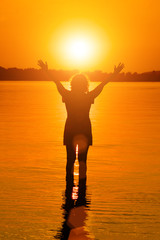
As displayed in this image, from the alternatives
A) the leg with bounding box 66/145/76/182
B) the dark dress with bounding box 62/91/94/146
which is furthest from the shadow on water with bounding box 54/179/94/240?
the dark dress with bounding box 62/91/94/146

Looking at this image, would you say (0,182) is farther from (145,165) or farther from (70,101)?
(145,165)

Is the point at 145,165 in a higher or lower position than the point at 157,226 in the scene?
higher

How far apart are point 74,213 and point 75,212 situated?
0.08 meters

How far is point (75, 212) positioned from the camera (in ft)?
30.6

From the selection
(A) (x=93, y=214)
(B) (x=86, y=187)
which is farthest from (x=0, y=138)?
(A) (x=93, y=214)

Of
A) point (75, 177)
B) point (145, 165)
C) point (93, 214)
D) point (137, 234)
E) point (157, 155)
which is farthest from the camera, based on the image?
point (157, 155)

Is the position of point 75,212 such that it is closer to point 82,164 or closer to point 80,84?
point 82,164

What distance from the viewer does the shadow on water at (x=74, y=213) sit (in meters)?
8.09

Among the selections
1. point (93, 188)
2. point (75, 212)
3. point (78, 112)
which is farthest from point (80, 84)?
point (75, 212)

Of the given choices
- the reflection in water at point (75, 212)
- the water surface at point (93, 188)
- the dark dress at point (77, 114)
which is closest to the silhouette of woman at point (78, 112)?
the dark dress at point (77, 114)

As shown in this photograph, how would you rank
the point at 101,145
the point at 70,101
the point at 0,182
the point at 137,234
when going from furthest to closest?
the point at 101,145
the point at 0,182
the point at 70,101
the point at 137,234

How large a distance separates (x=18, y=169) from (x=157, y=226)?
16.5ft

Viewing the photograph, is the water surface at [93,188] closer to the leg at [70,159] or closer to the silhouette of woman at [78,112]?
the leg at [70,159]

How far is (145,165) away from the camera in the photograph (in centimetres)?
1384
